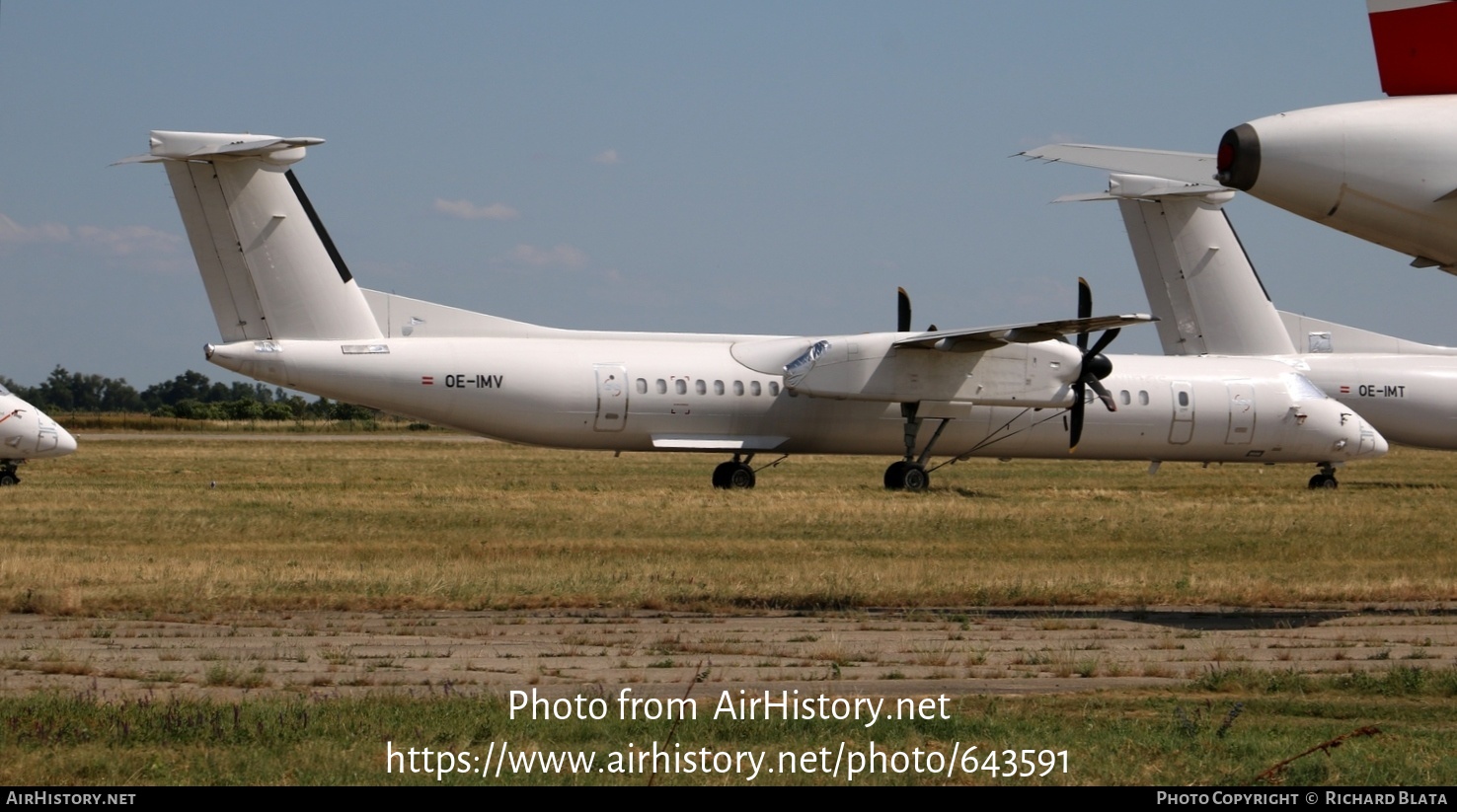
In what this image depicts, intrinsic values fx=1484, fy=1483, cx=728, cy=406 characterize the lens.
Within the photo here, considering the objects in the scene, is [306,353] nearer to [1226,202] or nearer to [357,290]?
[357,290]

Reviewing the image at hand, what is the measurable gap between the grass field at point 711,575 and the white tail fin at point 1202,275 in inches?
154

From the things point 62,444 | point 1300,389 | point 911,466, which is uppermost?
point 1300,389

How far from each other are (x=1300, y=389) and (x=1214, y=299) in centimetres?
535

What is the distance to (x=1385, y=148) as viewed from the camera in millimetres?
12516

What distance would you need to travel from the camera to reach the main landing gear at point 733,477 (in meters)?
33.4

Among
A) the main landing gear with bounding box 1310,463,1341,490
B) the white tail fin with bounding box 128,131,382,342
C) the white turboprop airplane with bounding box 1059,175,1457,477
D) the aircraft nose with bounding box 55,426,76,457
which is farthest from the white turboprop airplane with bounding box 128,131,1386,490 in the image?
the aircraft nose with bounding box 55,426,76,457

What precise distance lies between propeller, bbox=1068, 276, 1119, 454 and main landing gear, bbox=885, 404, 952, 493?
284 centimetres

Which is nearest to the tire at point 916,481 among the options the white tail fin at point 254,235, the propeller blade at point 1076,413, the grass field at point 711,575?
the grass field at point 711,575

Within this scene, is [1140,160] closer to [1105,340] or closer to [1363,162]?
[1363,162]

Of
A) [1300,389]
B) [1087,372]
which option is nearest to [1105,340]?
[1087,372]

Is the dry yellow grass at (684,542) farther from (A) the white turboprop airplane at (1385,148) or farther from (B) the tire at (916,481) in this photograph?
(A) the white turboprop airplane at (1385,148)
